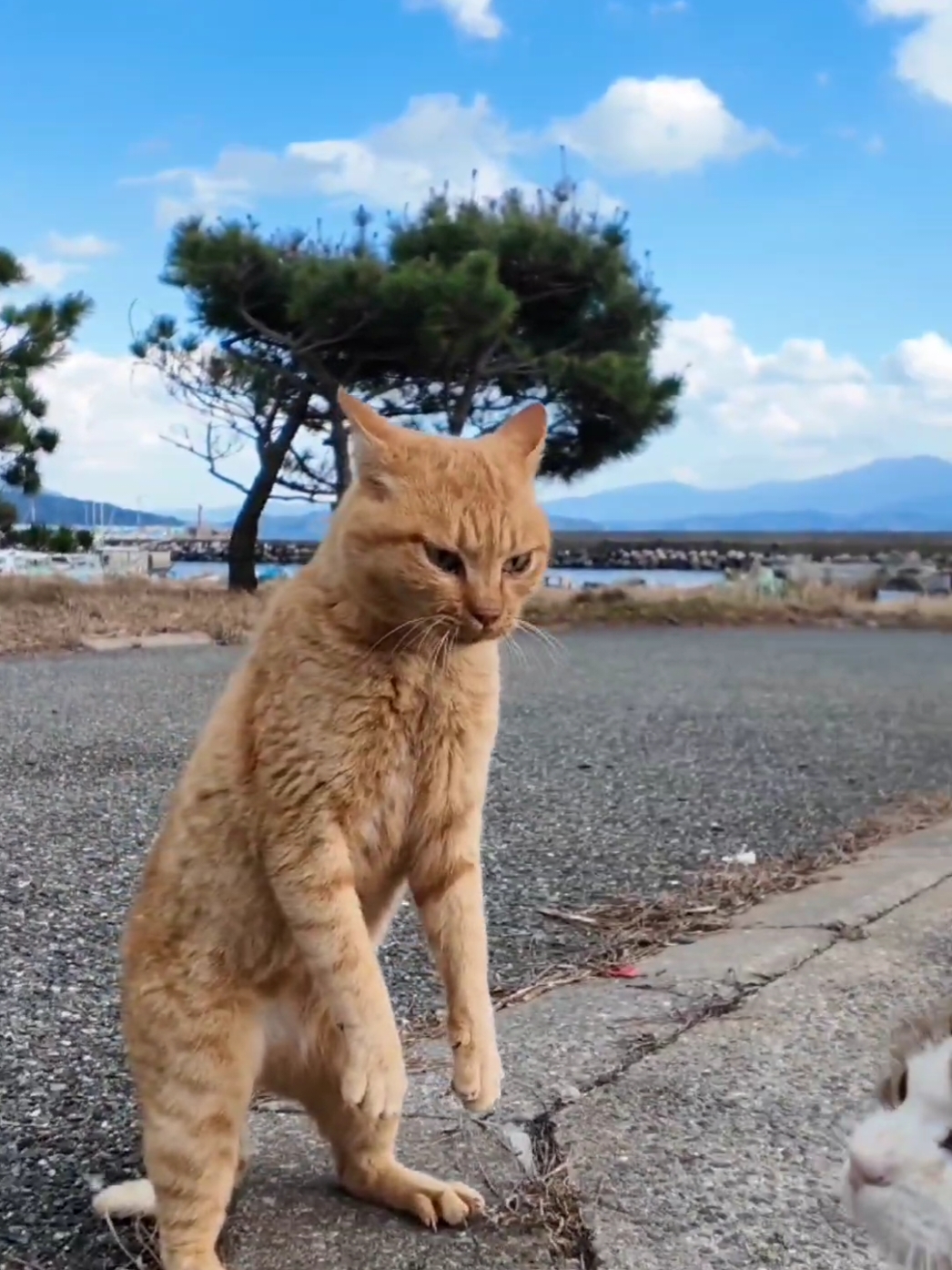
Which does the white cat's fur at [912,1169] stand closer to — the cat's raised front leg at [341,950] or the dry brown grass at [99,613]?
the cat's raised front leg at [341,950]

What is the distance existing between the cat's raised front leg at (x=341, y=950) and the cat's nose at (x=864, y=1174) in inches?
22.2

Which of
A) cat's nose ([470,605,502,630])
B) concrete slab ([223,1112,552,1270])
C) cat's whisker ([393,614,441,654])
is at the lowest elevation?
concrete slab ([223,1112,552,1270])

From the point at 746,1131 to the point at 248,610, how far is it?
8696 millimetres

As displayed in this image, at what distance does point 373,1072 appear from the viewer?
1.51 meters

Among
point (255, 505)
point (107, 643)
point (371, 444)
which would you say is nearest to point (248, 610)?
point (107, 643)

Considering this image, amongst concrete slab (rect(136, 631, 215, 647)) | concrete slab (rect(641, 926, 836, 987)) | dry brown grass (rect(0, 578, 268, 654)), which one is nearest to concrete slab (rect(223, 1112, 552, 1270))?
concrete slab (rect(641, 926, 836, 987))

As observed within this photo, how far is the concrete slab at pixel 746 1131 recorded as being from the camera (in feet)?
4.83

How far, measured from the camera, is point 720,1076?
186 centimetres

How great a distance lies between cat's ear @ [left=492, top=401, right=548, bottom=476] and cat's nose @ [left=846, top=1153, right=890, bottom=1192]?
102 cm

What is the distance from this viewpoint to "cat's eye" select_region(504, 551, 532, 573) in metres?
1.72

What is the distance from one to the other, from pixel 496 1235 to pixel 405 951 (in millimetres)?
1113

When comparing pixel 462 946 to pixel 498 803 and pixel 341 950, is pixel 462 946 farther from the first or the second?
pixel 498 803

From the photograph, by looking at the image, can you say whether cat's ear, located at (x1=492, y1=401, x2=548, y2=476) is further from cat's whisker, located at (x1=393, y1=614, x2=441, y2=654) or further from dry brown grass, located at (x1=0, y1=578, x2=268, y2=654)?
dry brown grass, located at (x1=0, y1=578, x2=268, y2=654)

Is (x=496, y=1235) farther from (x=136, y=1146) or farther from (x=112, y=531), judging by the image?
(x=112, y=531)
